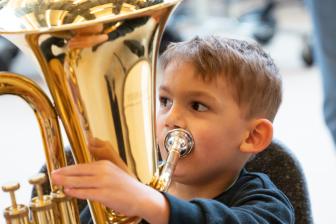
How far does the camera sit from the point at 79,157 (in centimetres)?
76

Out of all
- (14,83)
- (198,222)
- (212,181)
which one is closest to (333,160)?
(212,181)

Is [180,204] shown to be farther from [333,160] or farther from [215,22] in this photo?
[215,22]

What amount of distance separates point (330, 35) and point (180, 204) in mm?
1168

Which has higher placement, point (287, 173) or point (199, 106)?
point (199, 106)

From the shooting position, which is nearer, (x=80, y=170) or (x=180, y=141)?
(x=80, y=170)

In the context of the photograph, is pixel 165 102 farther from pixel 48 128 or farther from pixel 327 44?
pixel 327 44

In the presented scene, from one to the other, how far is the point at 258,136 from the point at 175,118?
0.15m

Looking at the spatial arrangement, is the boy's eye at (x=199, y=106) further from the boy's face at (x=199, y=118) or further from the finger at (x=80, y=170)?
the finger at (x=80, y=170)

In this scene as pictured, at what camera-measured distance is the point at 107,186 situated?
73 cm

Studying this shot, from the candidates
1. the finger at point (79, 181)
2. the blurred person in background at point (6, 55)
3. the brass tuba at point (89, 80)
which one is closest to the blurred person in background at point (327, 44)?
the brass tuba at point (89, 80)

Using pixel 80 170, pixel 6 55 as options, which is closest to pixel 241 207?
pixel 80 170

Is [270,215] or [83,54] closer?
[83,54]

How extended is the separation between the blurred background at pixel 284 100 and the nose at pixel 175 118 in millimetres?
1001

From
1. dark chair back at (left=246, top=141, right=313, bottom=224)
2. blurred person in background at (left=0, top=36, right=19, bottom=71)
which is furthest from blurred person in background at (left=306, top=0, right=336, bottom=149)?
blurred person in background at (left=0, top=36, right=19, bottom=71)
